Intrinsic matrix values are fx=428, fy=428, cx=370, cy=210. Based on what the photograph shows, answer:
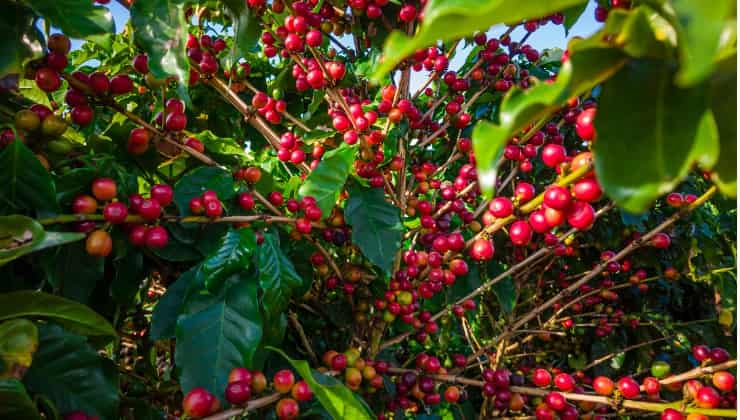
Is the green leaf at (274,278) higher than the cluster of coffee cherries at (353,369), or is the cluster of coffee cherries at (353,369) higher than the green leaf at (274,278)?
the green leaf at (274,278)

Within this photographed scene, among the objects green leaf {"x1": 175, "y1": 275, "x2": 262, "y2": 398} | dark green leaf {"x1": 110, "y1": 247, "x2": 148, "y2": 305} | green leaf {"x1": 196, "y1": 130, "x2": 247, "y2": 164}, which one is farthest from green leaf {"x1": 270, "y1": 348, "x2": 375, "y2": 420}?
green leaf {"x1": 196, "y1": 130, "x2": 247, "y2": 164}

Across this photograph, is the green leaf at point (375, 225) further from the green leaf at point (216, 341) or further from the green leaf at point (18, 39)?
the green leaf at point (18, 39)

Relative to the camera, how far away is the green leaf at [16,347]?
1.82ft

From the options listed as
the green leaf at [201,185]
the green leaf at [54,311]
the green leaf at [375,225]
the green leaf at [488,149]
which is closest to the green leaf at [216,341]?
the green leaf at [54,311]

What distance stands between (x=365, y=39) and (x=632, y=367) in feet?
7.05

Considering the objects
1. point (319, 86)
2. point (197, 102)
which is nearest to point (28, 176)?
point (319, 86)

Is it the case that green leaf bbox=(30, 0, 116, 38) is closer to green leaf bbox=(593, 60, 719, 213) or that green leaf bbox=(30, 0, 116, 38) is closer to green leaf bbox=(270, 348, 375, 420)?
green leaf bbox=(270, 348, 375, 420)

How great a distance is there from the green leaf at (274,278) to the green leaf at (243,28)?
0.54m

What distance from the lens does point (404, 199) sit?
1.33 m

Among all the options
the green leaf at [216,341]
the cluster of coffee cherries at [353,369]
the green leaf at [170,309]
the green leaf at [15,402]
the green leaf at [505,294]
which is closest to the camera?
the green leaf at [15,402]

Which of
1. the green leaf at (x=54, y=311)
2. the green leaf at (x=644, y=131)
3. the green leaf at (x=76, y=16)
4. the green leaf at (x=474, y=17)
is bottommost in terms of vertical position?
the green leaf at (x=54, y=311)

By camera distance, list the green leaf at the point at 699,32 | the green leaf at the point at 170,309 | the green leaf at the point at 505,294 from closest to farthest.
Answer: the green leaf at the point at 699,32 → the green leaf at the point at 170,309 → the green leaf at the point at 505,294

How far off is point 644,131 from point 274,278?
68 cm

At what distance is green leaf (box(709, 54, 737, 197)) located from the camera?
31 centimetres
